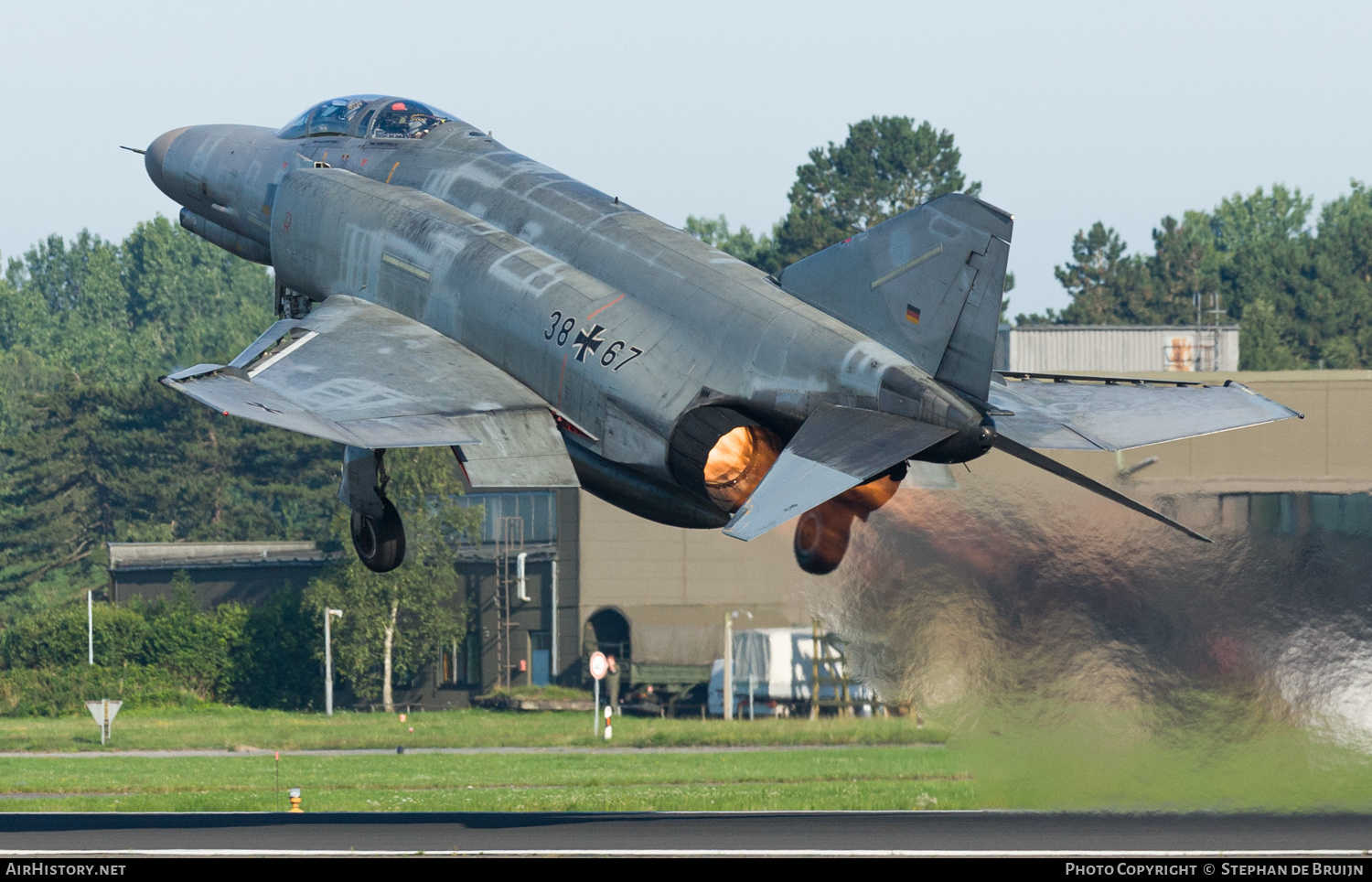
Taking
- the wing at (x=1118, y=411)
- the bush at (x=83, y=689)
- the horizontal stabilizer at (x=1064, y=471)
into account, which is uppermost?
the wing at (x=1118, y=411)

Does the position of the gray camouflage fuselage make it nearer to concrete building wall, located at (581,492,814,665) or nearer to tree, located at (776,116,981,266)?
concrete building wall, located at (581,492,814,665)

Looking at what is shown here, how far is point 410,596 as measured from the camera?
69.7m

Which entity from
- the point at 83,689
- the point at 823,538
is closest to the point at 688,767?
the point at 823,538

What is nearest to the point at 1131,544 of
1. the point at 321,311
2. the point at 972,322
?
the point at 972,322

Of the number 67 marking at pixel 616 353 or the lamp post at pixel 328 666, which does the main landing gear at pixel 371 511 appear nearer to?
the number 67 marking at pixel 616 353

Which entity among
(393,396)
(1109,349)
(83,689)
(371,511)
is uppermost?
(1109,349)

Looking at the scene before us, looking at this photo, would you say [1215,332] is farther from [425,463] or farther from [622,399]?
[622,399]

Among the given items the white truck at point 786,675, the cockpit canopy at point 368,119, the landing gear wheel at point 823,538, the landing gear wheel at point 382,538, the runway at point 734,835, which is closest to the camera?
the runway at point 734,835

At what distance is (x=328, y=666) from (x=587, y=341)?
4937cm

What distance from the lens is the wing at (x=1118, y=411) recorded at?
20.7 metres

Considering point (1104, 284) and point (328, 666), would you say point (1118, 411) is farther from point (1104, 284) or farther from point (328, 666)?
point (1104, 284)

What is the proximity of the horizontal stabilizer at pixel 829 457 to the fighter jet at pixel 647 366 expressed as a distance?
0.03 metres

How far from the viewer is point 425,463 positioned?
7138cm

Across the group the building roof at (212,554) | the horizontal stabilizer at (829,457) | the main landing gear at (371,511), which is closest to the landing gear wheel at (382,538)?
the main landing gear at (371,511)
